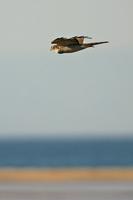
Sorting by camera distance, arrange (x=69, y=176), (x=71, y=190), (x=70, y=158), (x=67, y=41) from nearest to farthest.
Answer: (x=67, y=41)
(x=71, y=190)
(x=69, y=176)
(x=70, y=158)

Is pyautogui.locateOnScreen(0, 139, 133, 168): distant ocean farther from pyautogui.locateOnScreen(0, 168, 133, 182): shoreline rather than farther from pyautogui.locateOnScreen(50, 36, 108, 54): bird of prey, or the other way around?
pyautogui.locateOnScreen(50, 36, 108, 54): bird of prey

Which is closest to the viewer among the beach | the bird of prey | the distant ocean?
the bird of prey

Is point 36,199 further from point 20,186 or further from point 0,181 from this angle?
point 0,181

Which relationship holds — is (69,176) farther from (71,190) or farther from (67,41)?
(67,41)

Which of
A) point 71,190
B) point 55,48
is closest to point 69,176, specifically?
point 71,190

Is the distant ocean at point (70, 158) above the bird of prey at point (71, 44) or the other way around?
the other way around

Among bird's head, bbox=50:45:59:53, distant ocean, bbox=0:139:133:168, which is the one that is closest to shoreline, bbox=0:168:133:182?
distant ocean, bbox=0:139:133:168

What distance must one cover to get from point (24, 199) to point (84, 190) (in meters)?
3.64

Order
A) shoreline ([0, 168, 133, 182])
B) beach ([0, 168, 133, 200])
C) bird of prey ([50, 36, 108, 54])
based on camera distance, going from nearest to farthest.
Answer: bird of prey ([50, 36, 108, 54]) → beach ([0, 168, 133, 200]) → shoreline ([0, 168, 133, 182])

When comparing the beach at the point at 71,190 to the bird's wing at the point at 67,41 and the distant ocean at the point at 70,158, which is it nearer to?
the bird's wing at the point at 67,41

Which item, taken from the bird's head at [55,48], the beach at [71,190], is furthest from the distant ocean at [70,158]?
the bird's head at [55,48]

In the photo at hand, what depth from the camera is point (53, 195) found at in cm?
2567

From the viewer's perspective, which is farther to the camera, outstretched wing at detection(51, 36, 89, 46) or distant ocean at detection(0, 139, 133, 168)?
distant ocean at detection(0, 139, 133, 168)

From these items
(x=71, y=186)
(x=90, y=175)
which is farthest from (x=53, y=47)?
(x=90, y=175)
